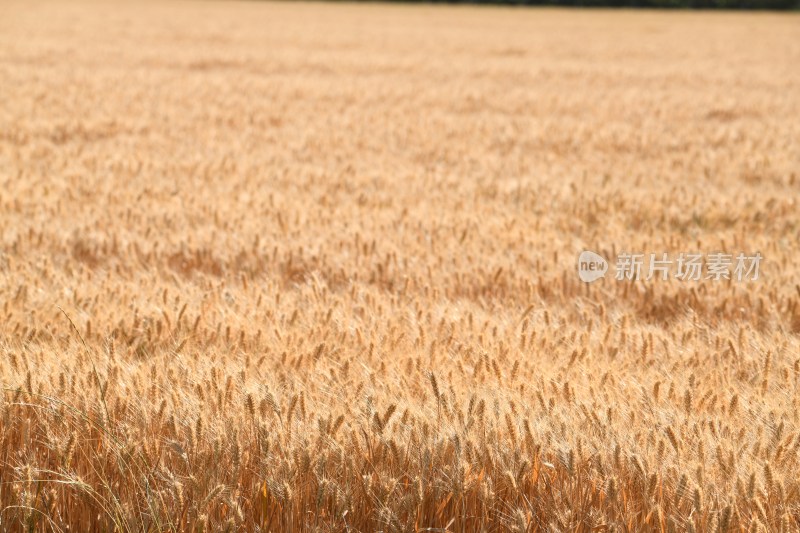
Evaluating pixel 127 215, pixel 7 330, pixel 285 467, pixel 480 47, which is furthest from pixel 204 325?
pixel 480 47

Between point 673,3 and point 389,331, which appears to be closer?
point 389,331

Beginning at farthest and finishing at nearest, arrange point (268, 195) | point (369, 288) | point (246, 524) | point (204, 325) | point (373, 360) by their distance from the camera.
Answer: point (268, 195) → point (369, 288) → point (204, 325) → point (373, 360) → point (246, 524)

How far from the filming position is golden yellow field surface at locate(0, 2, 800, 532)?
1.88m

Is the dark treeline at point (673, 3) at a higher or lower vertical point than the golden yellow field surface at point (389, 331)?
higher

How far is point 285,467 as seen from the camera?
189 centimetres

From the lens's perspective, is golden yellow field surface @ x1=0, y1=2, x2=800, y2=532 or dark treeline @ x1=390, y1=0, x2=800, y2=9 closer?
golden yellow field surface @ x1=0, y1=2, x2=800, y2=532

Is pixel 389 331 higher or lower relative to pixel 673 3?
lower

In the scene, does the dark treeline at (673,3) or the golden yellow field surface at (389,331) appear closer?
the golden yellow field surface at (389,331)

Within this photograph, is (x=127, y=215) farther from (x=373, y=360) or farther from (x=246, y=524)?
(x=246, y=524)

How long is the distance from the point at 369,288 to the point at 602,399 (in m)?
1.46

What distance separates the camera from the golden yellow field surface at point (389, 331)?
1881 millimetres

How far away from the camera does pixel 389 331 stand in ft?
9.19

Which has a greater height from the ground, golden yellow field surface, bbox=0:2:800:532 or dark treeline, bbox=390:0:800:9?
dark treeline, bbox=390:0:800:9

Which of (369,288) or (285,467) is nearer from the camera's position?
(285,467)
